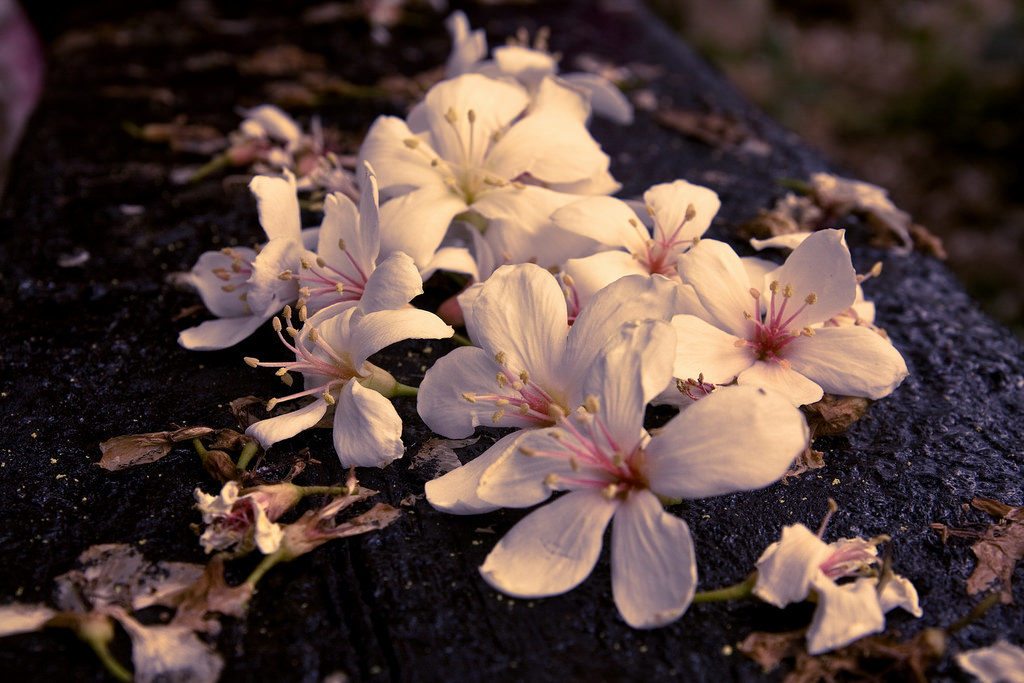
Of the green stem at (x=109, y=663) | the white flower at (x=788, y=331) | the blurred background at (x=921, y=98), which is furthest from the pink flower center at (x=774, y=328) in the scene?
the blurred background at (x=921, y=98)

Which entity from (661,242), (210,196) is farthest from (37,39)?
(661,242)

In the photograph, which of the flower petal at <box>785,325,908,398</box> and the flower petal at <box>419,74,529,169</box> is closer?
the flower petal at <box>785,325,908,398</box>

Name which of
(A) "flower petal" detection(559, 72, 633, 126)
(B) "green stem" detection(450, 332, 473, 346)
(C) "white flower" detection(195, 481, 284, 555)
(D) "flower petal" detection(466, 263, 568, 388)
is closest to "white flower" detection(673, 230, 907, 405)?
(D) "flower petal" detection(466, 263, 568, 388)

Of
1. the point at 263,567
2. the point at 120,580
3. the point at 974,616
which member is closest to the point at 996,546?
the point at 974,616

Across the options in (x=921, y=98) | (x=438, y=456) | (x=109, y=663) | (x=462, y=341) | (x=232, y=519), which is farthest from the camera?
(x=921, y=98)

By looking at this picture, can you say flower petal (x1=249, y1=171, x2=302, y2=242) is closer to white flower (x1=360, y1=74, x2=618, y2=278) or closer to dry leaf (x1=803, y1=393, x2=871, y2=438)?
white flower (x1=360, y1=74, x2=618, y2=278)

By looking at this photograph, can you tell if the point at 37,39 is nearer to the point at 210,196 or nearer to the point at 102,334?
the point at 210,196

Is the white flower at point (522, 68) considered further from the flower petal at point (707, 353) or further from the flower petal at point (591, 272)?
the flower petal at point (707, 353)

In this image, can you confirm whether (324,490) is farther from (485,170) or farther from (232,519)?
(485,170)
